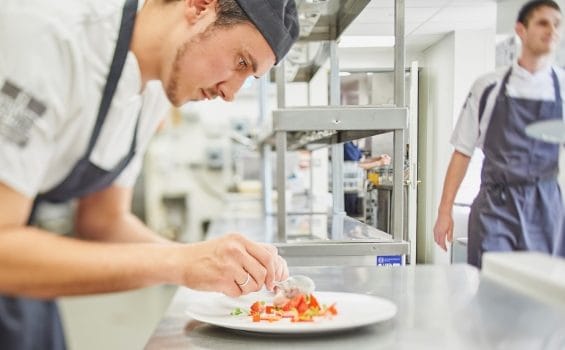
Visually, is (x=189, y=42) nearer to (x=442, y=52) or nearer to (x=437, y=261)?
(x=442, y=52)

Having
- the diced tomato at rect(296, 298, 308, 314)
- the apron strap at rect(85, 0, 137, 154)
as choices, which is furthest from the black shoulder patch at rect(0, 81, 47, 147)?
the diced tomato at rect(296, 298, 308, 314)

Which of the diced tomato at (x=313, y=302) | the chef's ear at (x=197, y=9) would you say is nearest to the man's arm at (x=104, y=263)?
the diced tomato at (x=313, y=302)

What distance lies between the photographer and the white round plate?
807mm

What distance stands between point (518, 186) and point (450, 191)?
0.13 m

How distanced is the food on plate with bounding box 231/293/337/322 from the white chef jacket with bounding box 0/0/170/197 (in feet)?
1.31

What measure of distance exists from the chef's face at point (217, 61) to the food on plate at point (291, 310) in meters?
0.46

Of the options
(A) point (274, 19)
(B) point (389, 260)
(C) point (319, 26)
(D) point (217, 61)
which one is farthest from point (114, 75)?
(C) point (319, 26)

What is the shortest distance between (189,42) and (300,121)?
0.45 m

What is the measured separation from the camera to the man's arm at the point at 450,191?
0.89 m

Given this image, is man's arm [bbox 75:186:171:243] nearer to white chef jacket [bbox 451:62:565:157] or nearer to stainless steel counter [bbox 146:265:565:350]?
stainless steel counter [bbox 146:265:565:350]

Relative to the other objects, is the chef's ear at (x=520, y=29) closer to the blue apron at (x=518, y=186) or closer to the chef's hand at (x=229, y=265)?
the blue apron at (x=518, y=186)

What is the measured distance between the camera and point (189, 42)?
101 centimetres

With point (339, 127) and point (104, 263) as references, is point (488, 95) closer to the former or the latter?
point (339, 127)

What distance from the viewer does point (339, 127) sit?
132 centimetres
